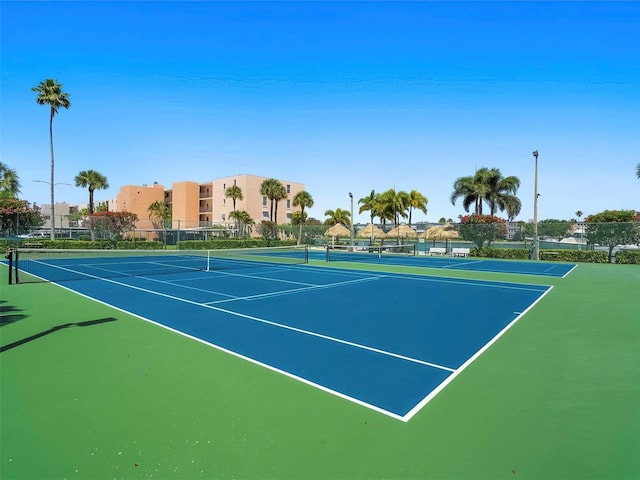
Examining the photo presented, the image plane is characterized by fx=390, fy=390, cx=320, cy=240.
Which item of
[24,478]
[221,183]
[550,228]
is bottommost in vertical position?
[24,478]

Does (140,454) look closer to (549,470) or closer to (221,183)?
(549,470)

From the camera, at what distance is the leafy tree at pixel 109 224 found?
120 feet

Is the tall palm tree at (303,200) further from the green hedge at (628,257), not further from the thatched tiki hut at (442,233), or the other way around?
the green hedge at (628,257)

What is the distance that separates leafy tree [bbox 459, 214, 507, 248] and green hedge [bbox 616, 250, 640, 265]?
312 inches

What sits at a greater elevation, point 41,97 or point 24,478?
point 41,97

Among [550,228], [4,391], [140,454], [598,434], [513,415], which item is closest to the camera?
[140,454]

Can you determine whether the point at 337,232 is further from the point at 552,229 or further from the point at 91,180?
the point at 91,180

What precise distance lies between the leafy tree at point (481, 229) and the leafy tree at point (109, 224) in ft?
105

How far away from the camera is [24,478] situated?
2854 millimetres

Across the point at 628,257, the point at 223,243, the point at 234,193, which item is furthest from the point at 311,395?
the point at 234,193

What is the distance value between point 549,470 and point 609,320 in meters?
7.02

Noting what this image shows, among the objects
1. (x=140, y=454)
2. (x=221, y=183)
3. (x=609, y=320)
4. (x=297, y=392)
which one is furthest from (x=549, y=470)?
(x=221, y=183)

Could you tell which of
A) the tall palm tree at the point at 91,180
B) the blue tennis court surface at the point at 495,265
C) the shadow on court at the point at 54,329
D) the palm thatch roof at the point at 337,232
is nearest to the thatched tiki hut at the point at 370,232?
the palm thatch roof at the point at 337,232

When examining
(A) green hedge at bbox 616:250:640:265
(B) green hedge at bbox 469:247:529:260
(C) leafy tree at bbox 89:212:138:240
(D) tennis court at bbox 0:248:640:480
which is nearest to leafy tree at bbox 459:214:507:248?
(B) green hedge at bbox 469:247:529:260
